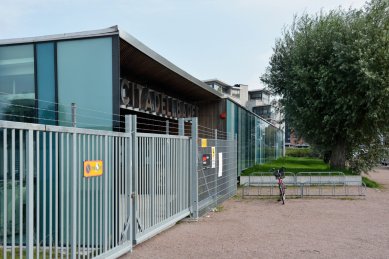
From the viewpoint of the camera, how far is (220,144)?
12.3 m

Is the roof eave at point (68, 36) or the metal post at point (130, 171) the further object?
the roof eave at point (68, 36)

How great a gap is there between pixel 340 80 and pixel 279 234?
37.6ft

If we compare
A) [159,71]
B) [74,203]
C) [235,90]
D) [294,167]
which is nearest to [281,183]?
[159,71]

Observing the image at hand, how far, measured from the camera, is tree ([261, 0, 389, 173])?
685 inches

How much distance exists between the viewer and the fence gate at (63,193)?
424cm

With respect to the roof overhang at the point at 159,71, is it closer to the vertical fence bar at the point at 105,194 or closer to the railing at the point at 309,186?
the vertical fence bar at the point at 105,194

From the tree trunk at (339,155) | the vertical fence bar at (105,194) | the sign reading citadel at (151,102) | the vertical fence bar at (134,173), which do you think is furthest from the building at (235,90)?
the vertical fence bar at (105,194)

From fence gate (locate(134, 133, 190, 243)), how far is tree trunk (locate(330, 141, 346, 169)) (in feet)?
43.3

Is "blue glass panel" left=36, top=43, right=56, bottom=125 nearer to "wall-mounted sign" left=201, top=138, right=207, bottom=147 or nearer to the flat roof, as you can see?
the flat roof

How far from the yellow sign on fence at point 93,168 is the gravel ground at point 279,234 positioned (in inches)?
63.0

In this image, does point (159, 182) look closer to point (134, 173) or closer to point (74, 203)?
point (134, 173)

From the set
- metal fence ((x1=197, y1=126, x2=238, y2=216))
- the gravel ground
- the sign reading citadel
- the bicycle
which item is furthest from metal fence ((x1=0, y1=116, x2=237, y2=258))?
the bicycle

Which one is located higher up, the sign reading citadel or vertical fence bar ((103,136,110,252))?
the sign reading citadel

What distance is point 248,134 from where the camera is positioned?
2456 cm
